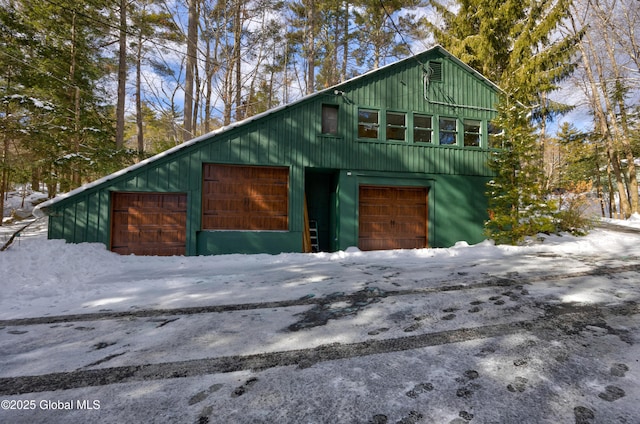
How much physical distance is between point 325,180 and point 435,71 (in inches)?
248

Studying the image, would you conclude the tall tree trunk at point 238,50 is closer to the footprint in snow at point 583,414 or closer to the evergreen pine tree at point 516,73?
the evergreen pine tree at point 516,73

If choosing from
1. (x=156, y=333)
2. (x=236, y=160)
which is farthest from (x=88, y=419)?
(x=236, y=160)

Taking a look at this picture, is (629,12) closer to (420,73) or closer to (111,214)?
(420,73)

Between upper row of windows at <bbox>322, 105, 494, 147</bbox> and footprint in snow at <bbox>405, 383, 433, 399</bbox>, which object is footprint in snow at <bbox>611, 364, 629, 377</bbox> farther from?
upper row of windows at <bbox>322, 105, 494, 147</bbox>

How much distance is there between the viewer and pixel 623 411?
162 centimetres

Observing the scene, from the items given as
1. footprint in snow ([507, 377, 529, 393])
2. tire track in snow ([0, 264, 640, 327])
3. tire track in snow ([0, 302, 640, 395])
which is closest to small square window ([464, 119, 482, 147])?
tire track in snow ([0, 264, 640, 327])

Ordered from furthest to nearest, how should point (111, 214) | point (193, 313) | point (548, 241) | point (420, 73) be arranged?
point (420, 73)
point (548, 241)
point (111, 214)
point (193, 313)

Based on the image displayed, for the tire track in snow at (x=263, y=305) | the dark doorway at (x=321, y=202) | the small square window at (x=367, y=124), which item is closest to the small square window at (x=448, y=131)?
the small square window at (x=367, y=124)

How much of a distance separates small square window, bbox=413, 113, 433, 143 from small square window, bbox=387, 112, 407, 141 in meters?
0.46

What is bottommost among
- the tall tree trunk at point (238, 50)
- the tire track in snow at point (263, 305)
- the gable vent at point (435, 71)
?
the tire track in snow at point (263, 305)

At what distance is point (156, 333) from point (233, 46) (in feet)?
52.3

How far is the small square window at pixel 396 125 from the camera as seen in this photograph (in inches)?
402

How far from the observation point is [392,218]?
10.3m

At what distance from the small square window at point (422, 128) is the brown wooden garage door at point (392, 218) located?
1.96 meters
